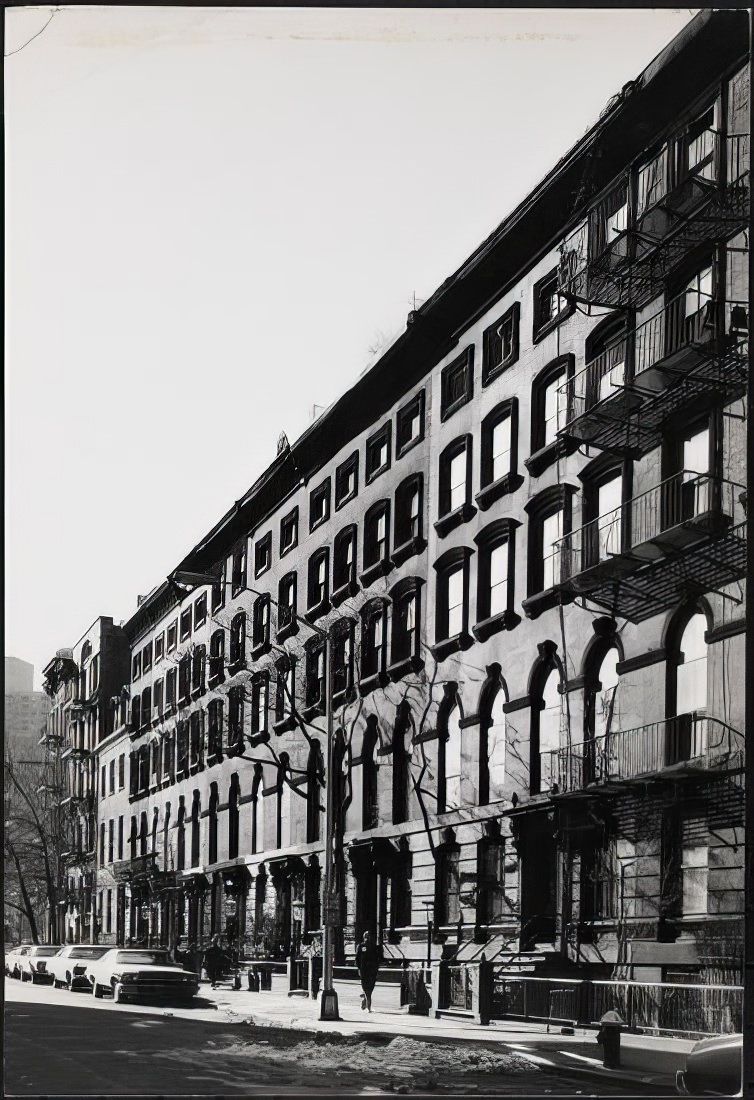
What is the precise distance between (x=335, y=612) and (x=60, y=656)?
2.33 metres

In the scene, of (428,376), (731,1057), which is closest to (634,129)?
(428,376)

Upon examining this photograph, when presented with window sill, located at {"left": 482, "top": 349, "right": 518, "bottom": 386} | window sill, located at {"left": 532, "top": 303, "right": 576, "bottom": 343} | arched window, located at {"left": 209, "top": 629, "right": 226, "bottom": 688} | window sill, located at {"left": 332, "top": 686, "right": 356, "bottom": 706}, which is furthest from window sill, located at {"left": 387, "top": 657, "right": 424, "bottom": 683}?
window sill, located at {"left": 532, "top": 303, "right": 576, "bottom": 343}

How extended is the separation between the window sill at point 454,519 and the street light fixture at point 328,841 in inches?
51.7

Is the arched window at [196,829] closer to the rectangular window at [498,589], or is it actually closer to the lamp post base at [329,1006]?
the lamp post base at [329,1006]

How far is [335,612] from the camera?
38.3 feet

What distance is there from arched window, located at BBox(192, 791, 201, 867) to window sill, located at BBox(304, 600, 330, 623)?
70.3 inches

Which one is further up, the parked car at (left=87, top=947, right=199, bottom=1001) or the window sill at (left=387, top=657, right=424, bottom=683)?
the window sill at (left=387, top=657, right=424, bottom=683)

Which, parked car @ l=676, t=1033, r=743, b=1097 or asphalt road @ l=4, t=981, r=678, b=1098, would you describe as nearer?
parked car @ l=676, t=1033, r=743, b=1097

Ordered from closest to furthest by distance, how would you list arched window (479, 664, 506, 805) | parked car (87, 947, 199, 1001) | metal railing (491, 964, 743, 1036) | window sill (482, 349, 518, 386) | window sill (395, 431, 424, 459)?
metal railing (491, 964, 743, 1036) < arched window (479, 664, 506, 805) < window sill (482, 349, 518, 386) < parked car (87, 947, 199, 1001) < window sill (395, 431, 424, 459)

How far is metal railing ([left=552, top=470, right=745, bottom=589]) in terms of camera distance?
1061cm

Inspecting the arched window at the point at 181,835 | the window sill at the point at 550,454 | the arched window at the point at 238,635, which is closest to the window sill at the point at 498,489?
the window sill at the point at 550,454

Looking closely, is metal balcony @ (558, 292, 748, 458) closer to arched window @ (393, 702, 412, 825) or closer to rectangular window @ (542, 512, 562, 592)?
rectangular window @ (542, 512, 562, 592)

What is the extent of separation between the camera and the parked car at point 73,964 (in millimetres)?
11148

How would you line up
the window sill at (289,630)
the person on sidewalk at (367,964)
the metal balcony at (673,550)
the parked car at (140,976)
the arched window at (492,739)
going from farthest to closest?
1. the window sill at (289,630)
2. the parked car at (140,976)
3. the arched window at (492,739)
4. the person on sidewalk at (367,964)
5. the metal balcony at (673,550)
